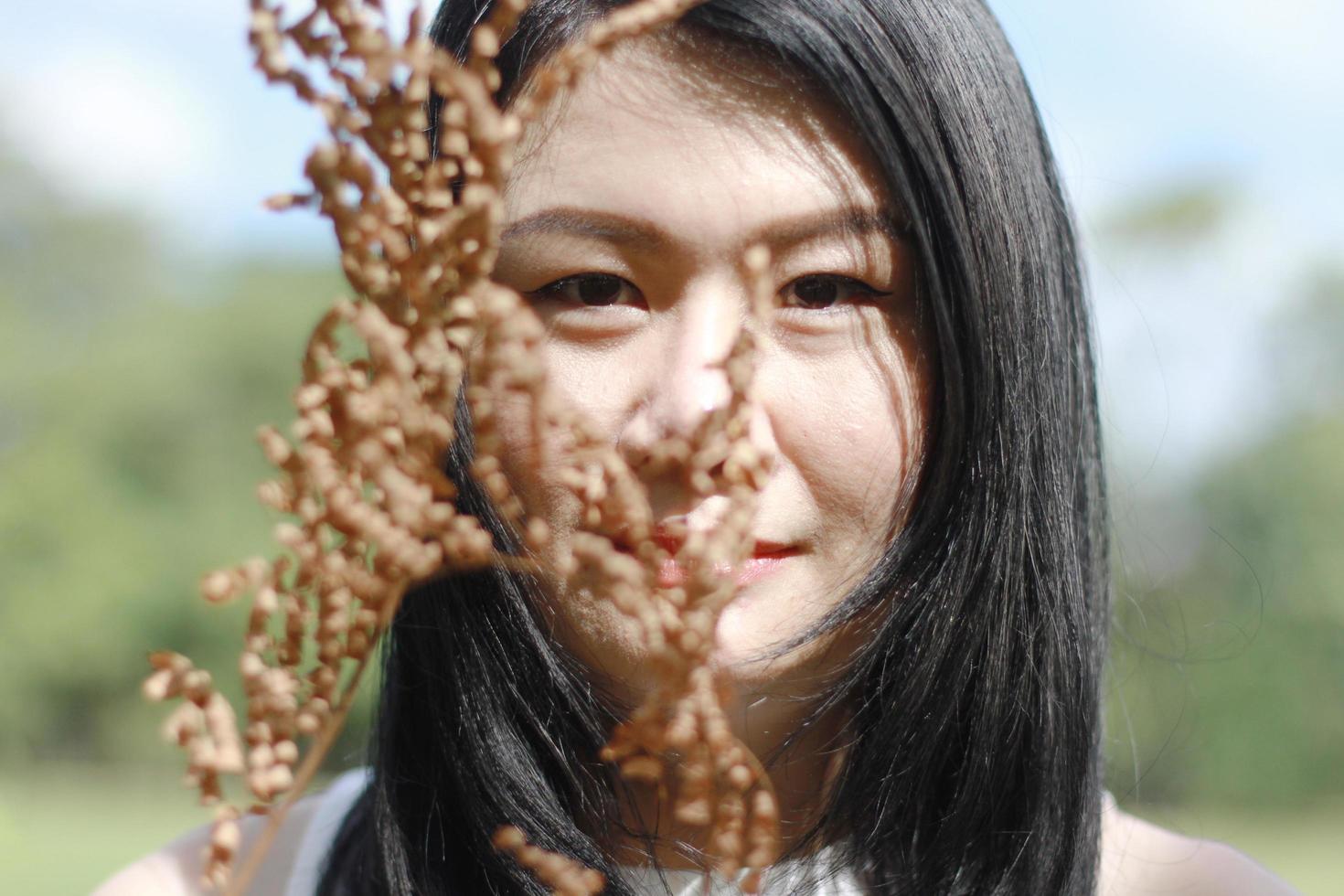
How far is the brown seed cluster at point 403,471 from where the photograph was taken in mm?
717

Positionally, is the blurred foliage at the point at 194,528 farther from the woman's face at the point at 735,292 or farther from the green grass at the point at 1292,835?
the woman's face at the point at 735,292

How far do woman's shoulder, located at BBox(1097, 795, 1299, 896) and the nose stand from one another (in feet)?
2.92

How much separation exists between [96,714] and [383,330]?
1624cm

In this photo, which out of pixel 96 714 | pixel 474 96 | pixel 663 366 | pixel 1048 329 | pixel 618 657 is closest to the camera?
pixel 474 96

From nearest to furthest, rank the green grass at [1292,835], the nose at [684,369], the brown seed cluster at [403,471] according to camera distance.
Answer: the brown seed cluster at [403,471] < the nose at [684,369] < the green grass at [1292,835]

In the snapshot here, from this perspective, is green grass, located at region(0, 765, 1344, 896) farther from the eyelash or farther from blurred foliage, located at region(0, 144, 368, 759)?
the eyelash

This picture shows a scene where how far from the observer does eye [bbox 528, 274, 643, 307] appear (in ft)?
4.33

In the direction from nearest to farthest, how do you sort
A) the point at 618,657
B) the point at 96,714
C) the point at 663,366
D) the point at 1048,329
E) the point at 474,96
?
the point at 474,96, the point at 663,366, the point at 618,657, the point at 1048,329, the point at 96,714

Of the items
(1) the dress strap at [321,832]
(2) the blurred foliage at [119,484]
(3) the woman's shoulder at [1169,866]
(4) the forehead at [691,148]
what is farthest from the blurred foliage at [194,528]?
(4) the forehead at [691,148]

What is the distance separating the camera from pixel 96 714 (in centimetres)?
1512

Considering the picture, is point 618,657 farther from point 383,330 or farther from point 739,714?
point 383,330

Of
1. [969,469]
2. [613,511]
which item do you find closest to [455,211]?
[613,511]

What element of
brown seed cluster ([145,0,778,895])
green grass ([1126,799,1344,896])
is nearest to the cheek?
brown seed cluster ([145,0,778,895])

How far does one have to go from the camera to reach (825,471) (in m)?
1.31
